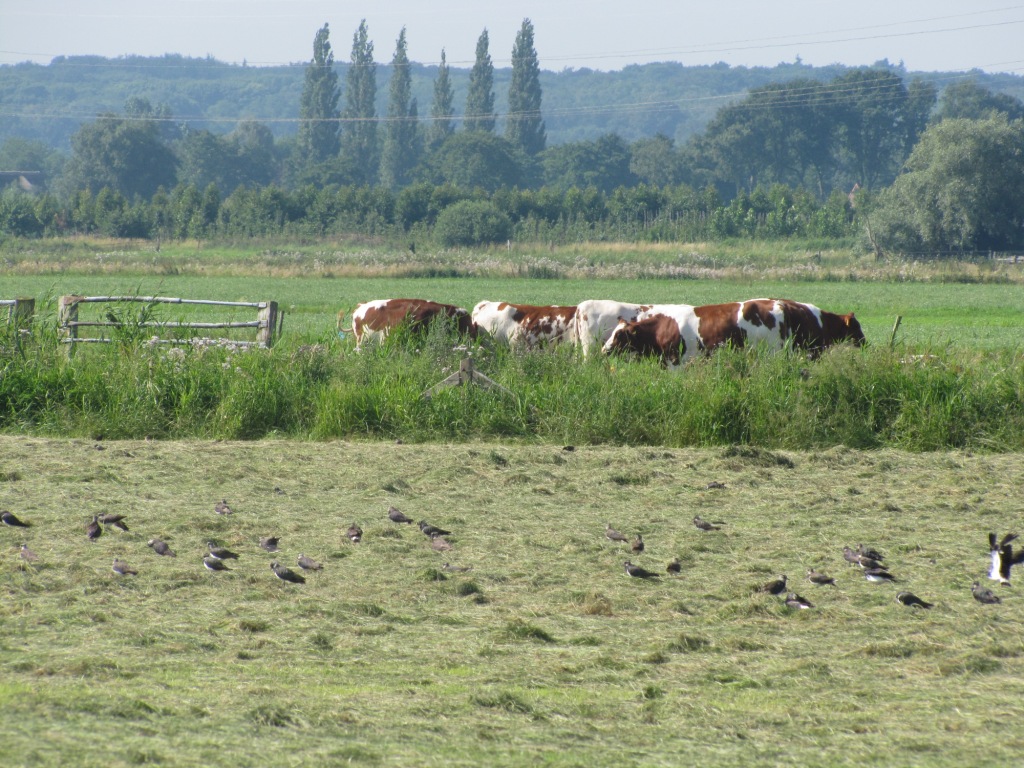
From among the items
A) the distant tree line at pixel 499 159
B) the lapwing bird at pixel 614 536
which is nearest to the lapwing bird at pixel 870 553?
the lapwing bird at pixel 614 536

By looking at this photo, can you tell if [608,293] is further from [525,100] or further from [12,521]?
[525,100]

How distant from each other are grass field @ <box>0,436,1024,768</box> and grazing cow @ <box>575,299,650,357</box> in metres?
4.64

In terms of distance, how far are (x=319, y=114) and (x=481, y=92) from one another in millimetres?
15066

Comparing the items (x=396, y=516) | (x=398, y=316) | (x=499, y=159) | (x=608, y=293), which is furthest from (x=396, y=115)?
(x=396, y=516)

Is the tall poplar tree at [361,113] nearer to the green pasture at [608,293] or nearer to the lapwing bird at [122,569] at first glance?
the green pasture at [608,293]

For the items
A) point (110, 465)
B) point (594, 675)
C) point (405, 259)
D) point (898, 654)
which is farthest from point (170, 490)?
point (405, 259)

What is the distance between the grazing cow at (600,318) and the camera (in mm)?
13711

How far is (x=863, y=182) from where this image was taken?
336 feet

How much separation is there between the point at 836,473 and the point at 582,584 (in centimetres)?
355

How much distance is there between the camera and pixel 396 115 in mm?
108562

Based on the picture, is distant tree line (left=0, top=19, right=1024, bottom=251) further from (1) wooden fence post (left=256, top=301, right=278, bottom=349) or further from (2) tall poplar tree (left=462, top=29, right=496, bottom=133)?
(1) wooden fence post (left=256, top=301, right=278, bottom=349)

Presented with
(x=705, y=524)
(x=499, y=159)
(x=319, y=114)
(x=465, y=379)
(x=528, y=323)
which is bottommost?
(x=705, y=524)

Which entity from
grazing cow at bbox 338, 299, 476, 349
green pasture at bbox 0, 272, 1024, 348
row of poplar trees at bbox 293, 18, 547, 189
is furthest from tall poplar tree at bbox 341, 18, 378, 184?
grazing cow at bbox 338, 299, 476, 349

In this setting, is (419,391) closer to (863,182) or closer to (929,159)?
(929,159)
